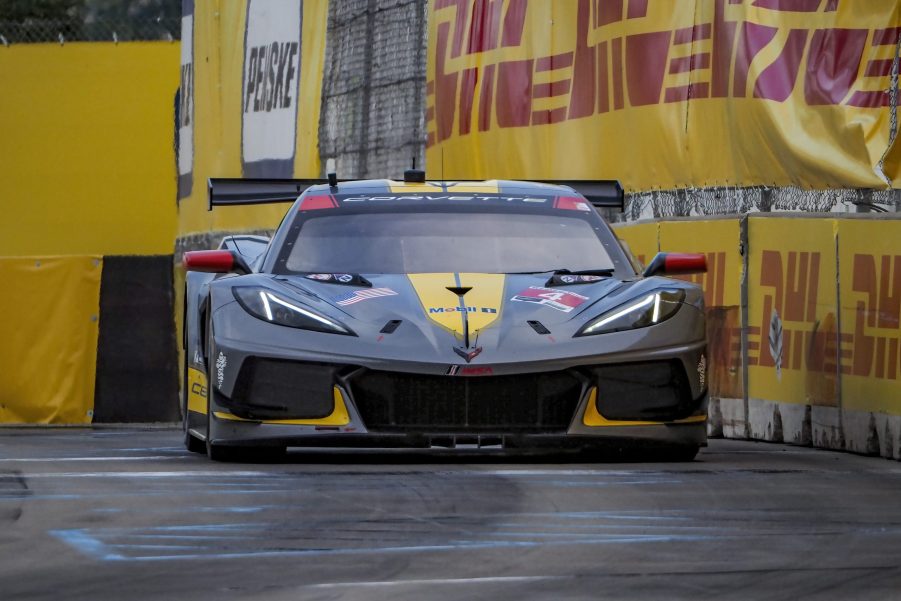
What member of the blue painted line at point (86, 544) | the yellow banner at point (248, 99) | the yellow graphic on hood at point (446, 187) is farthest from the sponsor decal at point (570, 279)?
the yellow banner at point (248, 99)

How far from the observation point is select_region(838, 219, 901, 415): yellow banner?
32.2 feet

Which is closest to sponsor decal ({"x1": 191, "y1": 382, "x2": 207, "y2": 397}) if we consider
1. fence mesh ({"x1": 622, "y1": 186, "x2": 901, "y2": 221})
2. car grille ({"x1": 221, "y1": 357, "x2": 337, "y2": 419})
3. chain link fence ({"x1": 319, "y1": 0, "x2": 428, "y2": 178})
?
car grille ({"x1": 221, "y1": 357, "x2": 337, "y2": 419})

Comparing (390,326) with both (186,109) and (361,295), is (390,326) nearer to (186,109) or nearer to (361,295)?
(361,295)

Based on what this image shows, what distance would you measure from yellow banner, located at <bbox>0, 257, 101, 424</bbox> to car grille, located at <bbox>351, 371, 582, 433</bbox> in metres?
14.5

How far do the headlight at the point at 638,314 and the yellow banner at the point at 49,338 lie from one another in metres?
14.6

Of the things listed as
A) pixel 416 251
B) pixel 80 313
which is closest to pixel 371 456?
pixel 416 251

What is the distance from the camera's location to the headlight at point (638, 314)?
28.2 feet

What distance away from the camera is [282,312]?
8648 millimetres

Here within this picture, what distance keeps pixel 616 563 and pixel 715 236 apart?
7.00m

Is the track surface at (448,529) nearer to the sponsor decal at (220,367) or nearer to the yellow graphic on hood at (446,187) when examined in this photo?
the sponsor decal at (220,367)

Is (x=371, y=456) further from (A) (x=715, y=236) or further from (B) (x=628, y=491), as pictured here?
(A) (x=715, y=236)

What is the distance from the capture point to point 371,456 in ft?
30.2

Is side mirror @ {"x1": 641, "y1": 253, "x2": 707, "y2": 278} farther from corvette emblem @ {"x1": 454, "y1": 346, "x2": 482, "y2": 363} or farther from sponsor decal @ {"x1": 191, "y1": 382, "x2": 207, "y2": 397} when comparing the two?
sponsor decal @ {"x1": 191, "y1": 382, "x2": 207, "y2": 397}

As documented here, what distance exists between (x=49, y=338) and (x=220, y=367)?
14.5m
